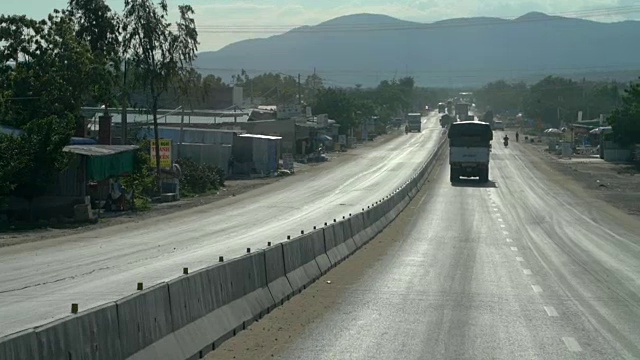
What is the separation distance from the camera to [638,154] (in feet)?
291

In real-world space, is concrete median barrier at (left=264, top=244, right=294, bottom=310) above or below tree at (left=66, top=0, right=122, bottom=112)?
below

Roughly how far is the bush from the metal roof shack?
1298 centimetres

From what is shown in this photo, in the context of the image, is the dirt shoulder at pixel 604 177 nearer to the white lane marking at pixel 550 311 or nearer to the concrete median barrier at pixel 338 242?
the concrete median barrier at pixel 338 242

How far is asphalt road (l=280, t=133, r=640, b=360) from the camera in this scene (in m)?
13.3

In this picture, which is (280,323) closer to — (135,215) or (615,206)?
(135,215)

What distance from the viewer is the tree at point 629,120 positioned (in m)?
85.0

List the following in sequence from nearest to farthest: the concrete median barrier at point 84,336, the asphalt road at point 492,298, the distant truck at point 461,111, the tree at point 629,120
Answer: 1. the concrete median barrier at point 84,336
2. the asphalt road at point 492,298
3. the tree at point 629,120
4. the distant truck at point 461,111

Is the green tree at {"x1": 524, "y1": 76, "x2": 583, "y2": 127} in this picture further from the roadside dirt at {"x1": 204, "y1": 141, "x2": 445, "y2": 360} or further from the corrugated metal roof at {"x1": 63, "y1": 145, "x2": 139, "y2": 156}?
the roadside dirt at {"x1": 204, "y1": 141, "x2": 445, "y2": 360}

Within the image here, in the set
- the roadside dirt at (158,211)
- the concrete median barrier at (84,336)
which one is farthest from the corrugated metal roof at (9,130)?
the concrete median barrier at (84,336)

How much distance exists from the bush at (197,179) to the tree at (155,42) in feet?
10.2

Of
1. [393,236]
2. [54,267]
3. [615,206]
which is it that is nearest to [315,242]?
[54,267]

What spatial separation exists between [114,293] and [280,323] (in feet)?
15.6

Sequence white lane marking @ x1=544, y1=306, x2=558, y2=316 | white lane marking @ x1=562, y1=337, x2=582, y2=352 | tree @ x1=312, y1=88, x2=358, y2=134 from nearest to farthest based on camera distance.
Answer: white lane marking @ x1=562, y1=337, x2=582, y2=352
white lane marking @ x1=544, y1=306, x2=558, y2=316
tree @ x1=312, y1=88, x2=358, y2=134

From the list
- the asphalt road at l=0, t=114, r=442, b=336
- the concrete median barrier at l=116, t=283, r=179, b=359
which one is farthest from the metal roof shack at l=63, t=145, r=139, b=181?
the concrete median barrier at l=116, t=283, r=179, b=359
